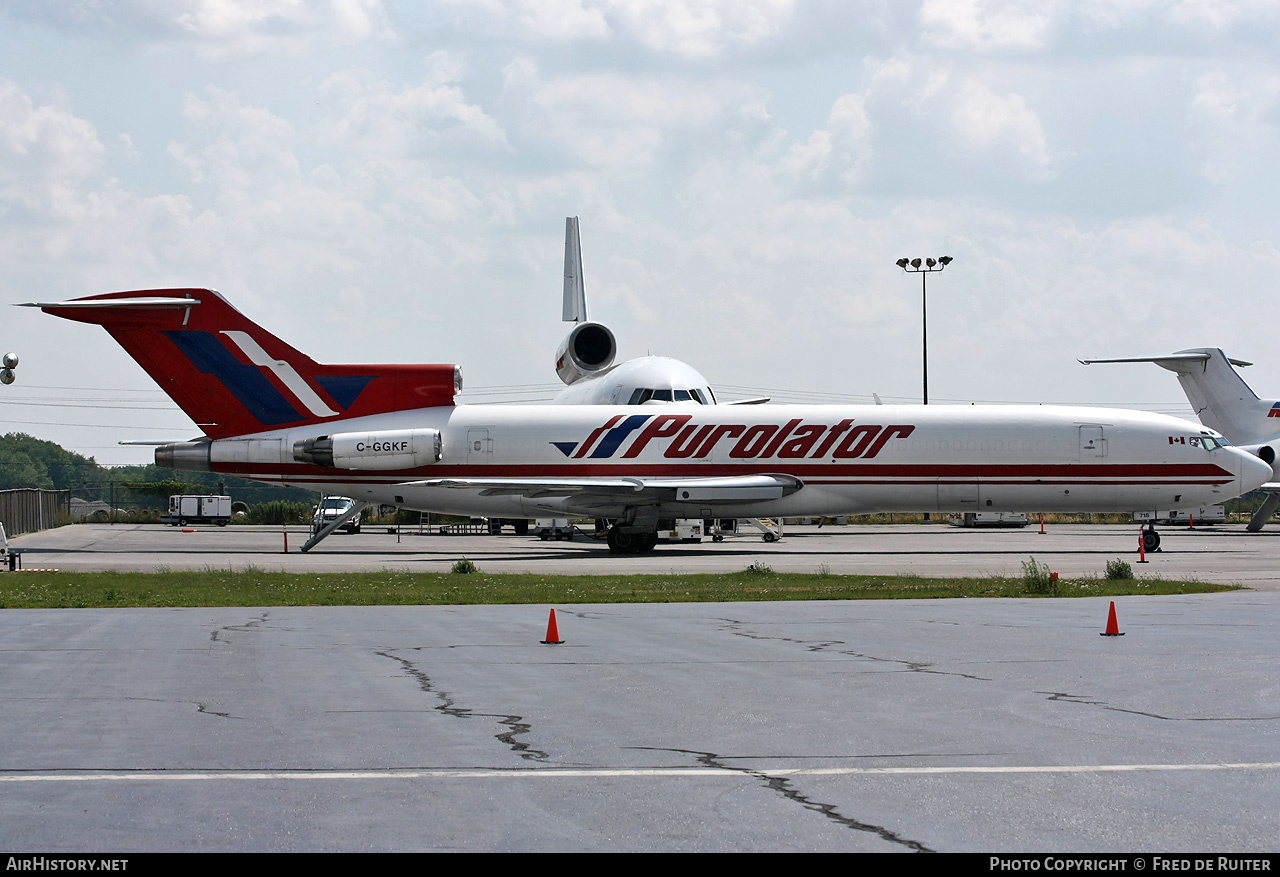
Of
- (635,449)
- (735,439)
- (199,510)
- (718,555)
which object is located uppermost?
(735,439)

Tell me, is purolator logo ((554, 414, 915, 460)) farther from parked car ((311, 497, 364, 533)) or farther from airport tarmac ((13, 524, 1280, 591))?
parked car ((311, 497, 364, 533))

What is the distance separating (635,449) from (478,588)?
1731 cm

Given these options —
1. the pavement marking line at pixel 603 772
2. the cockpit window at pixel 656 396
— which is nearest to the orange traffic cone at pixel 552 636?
the pavement marking line at pixel 603 772

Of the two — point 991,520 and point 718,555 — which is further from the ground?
point 991,520

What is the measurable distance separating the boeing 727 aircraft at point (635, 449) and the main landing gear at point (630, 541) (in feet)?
0.18

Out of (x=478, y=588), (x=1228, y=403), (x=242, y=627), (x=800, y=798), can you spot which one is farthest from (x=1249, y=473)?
(x=800, y=798)

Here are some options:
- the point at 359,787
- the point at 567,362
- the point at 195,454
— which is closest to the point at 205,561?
the point at 195,454

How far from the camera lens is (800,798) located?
23.0ft

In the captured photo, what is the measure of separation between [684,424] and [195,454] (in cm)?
1533

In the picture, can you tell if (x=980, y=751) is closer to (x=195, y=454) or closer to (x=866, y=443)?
(x=866, y=443)

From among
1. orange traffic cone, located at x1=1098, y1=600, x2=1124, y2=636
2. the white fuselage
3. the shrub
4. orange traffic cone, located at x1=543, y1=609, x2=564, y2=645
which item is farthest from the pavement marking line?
the white fuselage

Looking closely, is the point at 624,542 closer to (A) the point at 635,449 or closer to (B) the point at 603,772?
(A) the point at 635,449

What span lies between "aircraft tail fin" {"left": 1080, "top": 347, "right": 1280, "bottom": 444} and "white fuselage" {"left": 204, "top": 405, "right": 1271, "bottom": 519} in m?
10.5

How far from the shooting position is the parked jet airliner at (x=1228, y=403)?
50312 millimetres
